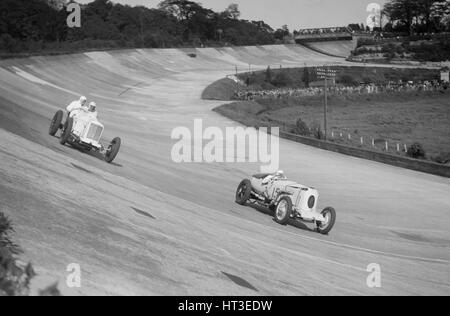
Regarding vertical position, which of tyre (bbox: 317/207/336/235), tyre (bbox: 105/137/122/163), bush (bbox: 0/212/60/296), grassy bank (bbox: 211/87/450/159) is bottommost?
grassy bank (bbox: 211/87/450/159)

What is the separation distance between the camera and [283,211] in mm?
16688

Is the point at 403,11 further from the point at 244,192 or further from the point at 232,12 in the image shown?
the point at 244,192

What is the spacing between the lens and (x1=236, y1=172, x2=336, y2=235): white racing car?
16.4 meters

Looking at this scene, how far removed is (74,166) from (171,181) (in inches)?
204

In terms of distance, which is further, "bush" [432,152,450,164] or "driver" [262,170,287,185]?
"bush" [432,152,450,164]

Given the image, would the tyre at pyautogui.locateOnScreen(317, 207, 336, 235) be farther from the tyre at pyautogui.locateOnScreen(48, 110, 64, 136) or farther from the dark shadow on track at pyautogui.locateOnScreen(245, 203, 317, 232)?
the tyre at pyautogui.locateOnScreen(48, 110, 64, 136)

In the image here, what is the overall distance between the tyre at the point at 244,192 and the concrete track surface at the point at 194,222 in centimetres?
31

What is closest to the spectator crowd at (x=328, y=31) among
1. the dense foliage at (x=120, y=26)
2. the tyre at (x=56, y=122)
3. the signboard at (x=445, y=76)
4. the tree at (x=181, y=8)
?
the dense foliage at (x=120, y=26)

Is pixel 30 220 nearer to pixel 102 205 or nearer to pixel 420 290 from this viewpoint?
pixel 102 205

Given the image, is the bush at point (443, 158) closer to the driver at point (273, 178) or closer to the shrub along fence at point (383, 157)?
the shrub along fence at point (383, 157)

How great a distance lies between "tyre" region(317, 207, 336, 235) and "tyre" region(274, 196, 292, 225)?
102 centimetres

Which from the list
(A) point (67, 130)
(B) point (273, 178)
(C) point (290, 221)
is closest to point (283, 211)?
(B) point (273, 178)

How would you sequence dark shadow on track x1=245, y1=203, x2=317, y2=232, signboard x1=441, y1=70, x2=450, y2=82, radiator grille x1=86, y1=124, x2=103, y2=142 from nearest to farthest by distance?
dark shadow on track x1=245, y1=203, x2=317, y2=232, radiator grille x1=86, y1=124, x2=103, y2=142, signboard x1=441, y1=70, x2=450, y2=82

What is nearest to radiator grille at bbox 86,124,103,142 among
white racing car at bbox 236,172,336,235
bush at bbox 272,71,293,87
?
white racing car at bbox 236,172,336,235
